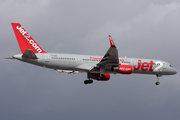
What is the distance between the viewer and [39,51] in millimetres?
37875

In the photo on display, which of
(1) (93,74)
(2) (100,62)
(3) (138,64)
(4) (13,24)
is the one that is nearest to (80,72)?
(1) (93,74)

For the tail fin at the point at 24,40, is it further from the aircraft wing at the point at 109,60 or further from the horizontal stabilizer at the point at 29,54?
the aircraft wing at the point at 109,60

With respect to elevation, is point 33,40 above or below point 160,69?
above

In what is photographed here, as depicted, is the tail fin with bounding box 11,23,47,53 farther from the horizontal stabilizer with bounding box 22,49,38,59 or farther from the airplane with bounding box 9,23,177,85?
the horizontal stabilizer with bounding box 22,49,38,59

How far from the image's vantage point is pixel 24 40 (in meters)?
37.5

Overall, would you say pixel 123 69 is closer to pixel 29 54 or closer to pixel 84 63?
pixel 84 63

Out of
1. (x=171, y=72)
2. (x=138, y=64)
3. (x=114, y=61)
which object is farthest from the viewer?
(x=171, y=72)

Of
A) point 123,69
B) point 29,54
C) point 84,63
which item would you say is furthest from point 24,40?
A: point 123,69

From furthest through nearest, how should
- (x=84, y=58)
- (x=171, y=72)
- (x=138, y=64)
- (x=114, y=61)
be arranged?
(x=171, y=72) < (x=138, y=64) < (x=84, y=58) < (x=114, y=61)

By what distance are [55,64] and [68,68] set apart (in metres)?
1.86

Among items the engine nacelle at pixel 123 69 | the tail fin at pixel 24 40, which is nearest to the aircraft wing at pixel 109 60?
the engine nacelle at pixel 123 69

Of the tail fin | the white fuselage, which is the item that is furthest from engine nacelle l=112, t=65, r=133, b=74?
the tail fin

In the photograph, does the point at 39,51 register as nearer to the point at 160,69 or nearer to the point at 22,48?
the point at 22,48

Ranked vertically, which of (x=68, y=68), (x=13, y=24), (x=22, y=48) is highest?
(x=13, y=24)
